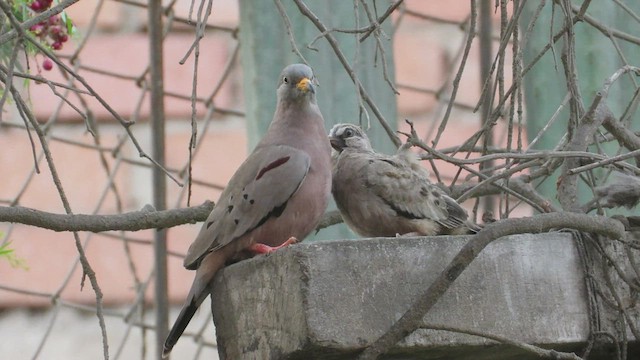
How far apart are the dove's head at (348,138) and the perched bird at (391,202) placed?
92 millimetres

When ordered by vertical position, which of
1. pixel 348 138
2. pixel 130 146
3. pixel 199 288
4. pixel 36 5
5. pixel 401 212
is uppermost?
pixel 130 146

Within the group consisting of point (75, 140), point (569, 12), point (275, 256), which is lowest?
point (275, 256)

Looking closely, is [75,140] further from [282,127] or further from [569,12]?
[569,12]

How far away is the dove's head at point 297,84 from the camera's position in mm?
2979

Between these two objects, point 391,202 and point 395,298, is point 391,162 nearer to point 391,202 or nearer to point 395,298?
point 391,202

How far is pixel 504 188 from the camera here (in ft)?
9.22

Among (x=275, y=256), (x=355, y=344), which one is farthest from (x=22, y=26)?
(x=355, y=344)

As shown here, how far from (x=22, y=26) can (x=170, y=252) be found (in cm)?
197

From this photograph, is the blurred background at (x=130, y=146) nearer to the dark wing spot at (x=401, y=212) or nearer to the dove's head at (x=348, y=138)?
the dove's head at (x=348, y=138)

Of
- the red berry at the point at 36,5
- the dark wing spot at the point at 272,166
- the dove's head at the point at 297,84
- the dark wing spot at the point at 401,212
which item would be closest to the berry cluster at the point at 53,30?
the red berry at the point at 36,5

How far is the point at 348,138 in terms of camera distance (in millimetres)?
3092

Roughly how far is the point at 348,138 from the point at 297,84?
0.18 meters

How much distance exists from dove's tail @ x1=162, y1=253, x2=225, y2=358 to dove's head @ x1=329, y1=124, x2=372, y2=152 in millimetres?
466

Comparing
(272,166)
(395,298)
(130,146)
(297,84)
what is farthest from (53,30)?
(130,146)
